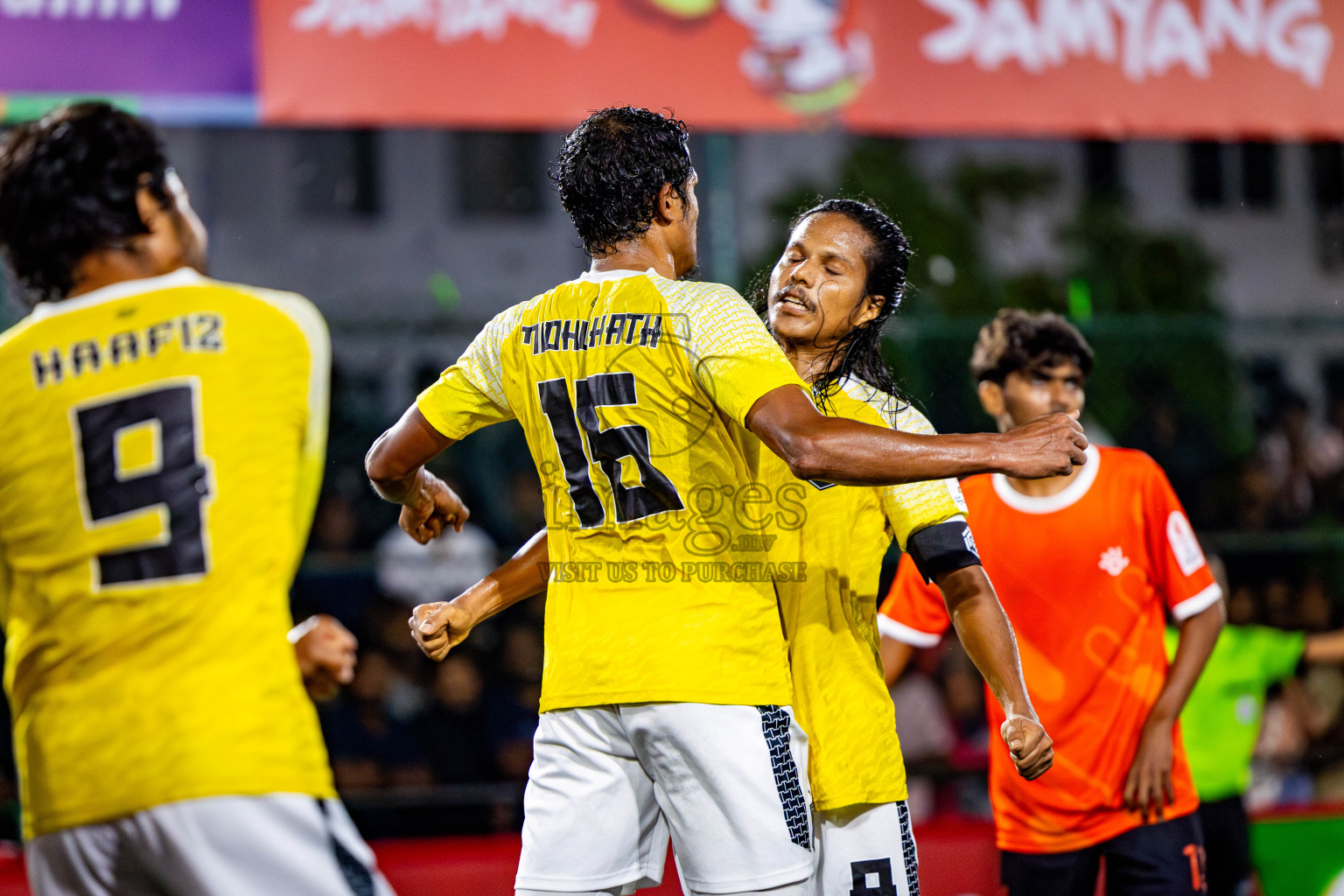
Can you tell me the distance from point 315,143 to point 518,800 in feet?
35.3

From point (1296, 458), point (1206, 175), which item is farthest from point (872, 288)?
point (1206, 175)

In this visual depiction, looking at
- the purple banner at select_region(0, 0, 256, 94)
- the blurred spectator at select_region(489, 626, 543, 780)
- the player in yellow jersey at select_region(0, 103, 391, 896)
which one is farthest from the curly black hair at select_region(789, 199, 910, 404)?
the blurred spectator at select_region(489, 626, 543, 780)

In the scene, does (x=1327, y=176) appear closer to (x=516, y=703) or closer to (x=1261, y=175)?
(x=1261, y=175)

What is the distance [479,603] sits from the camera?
2.88m

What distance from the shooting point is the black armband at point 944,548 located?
2770mm

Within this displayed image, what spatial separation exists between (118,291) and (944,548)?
166 centimetres

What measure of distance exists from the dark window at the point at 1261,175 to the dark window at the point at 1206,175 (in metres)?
0.26

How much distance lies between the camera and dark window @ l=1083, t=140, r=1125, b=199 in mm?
14070

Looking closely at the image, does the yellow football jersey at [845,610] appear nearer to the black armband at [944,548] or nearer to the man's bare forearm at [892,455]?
the black armband at [944,548]

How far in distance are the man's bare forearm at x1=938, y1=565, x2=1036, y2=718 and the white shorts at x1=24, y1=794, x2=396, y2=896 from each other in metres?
1.34

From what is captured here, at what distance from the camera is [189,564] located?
6.62 ft

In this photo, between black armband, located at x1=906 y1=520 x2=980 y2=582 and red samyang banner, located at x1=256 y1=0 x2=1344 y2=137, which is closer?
black armband, located at x1=906 y1=520 x2=980 y2=582

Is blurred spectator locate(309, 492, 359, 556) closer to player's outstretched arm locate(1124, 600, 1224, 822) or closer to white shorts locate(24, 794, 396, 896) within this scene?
player's outstretched arm locate(1124, 600, 1224, 822)

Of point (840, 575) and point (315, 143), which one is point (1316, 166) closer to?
point (315, 143)
